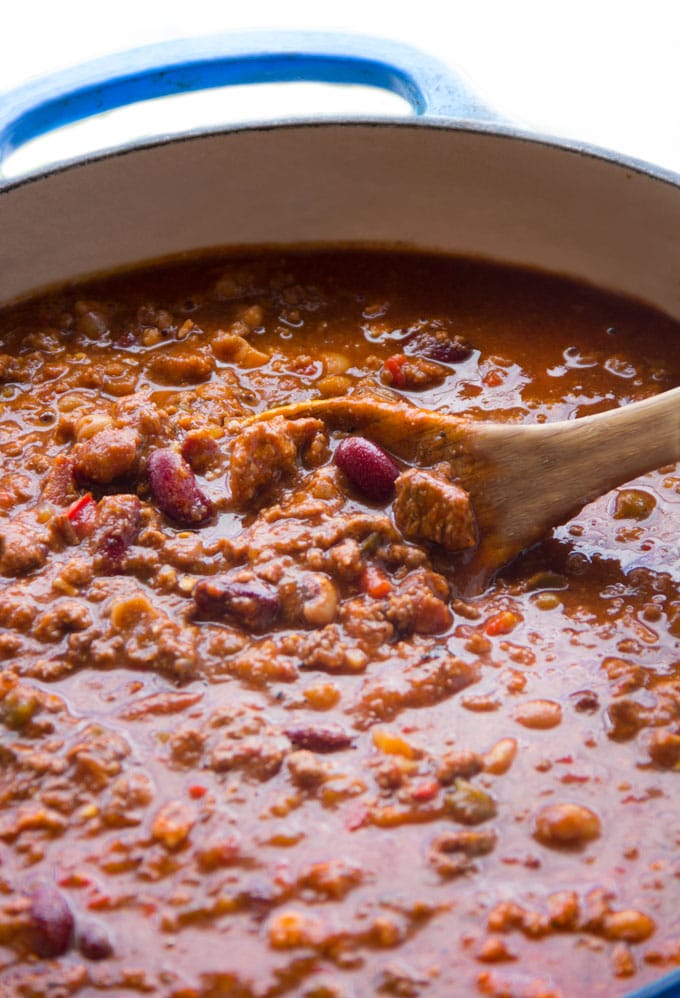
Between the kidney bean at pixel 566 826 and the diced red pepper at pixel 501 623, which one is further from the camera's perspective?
the diced red pepper at pixel 501 623

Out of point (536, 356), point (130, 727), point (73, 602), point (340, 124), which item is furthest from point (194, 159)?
point (130, 727)

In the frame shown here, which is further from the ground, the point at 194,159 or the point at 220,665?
the point at 194,159

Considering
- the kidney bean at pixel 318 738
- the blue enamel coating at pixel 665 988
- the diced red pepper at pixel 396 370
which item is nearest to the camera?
the blue enamel coating at pixel 665 988

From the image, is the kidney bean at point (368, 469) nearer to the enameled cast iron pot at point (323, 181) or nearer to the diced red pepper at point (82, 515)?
the diced red pepper at point (82, 515)

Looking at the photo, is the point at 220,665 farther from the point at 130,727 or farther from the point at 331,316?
the point at 331,316

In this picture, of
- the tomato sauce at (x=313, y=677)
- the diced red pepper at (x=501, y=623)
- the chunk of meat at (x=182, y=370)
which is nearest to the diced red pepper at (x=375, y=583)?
the tomato sauce at (x=313, y=677)

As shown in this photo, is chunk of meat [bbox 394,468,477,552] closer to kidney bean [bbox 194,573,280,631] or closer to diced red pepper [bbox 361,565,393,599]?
diced red pepper [bbox 361,565,393,599]

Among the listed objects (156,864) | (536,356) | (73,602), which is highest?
(536,356)
